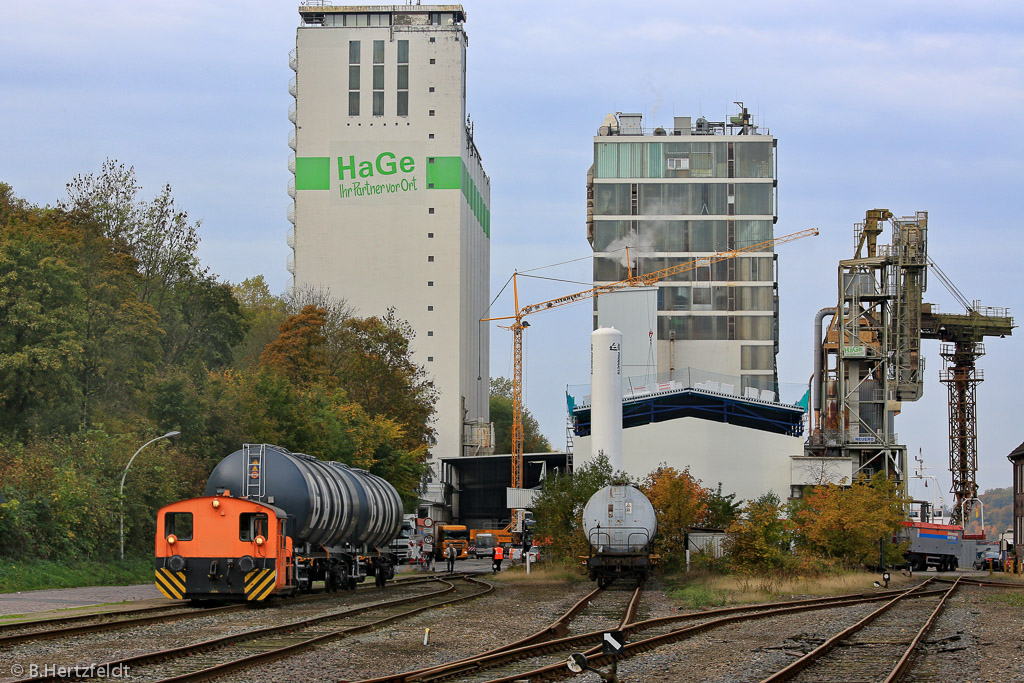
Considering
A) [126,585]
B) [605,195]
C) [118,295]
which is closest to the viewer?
[126,585]

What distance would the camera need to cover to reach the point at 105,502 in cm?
4203

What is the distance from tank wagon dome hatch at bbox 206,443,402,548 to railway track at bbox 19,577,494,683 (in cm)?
345

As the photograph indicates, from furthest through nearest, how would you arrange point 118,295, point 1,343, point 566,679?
point 118,295
point 1,343
point 566,679

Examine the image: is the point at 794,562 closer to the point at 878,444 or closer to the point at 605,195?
the point at 878,444

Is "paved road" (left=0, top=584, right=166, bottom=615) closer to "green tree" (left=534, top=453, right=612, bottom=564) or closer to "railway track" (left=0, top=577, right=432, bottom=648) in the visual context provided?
"railway track" (left=0, top=577, right=432, bottom=648)

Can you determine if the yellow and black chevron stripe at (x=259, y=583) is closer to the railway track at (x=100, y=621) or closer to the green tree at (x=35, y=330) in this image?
the railway track at (x=100, y=621)

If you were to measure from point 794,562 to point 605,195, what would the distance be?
241ft

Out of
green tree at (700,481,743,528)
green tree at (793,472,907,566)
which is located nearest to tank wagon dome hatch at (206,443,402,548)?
green tree at (793,472,907,566)

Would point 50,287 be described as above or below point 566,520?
above

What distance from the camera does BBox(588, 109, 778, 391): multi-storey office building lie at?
112 m

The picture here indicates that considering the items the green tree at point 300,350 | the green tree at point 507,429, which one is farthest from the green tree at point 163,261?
the green tree at point 507,429

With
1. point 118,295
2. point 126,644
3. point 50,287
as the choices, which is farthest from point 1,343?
point 126,644

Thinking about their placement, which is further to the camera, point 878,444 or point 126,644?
point 878,444

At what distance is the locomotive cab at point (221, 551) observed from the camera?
26.7 metres
